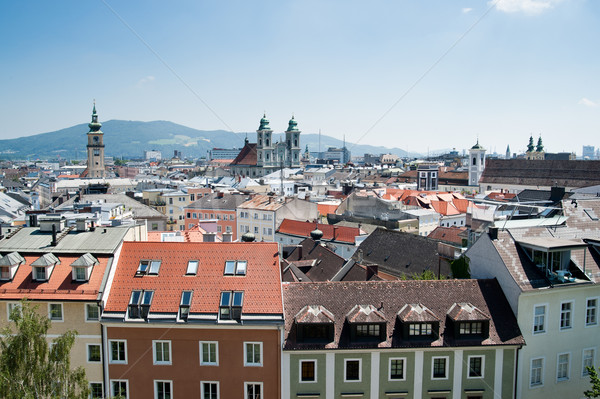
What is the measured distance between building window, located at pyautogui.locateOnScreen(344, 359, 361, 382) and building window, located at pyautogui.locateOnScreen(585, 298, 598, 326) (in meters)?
10.5

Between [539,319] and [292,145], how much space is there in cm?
15834

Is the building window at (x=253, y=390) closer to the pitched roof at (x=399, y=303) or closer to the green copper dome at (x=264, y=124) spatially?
the pitched roof at (x=399, y=303)

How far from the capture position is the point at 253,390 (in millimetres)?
21344

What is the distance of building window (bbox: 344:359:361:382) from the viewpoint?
20.8m

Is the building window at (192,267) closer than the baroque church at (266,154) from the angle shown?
Yes

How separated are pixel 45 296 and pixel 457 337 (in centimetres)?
1780

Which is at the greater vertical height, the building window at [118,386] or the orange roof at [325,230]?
the orange roof at [325,230]

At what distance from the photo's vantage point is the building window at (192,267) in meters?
23.2

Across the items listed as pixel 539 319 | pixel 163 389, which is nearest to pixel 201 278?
pixel 163 389

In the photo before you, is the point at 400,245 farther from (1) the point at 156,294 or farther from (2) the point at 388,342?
(1) the point at 156,294

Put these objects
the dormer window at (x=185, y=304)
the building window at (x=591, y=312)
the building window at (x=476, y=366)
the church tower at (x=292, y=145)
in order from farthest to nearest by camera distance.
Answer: the church tower at (x=292, y=145), the building window at (x=591, y=312), the dormer window at (x=185, y=304), the building window at (x=476, y=366)

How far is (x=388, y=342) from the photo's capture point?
67.9ft

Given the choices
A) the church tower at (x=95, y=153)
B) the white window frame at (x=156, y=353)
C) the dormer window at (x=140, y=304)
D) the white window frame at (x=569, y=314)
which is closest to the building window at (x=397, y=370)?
the white window frame at (x=569, y=314)

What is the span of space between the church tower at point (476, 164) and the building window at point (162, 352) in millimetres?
126270
